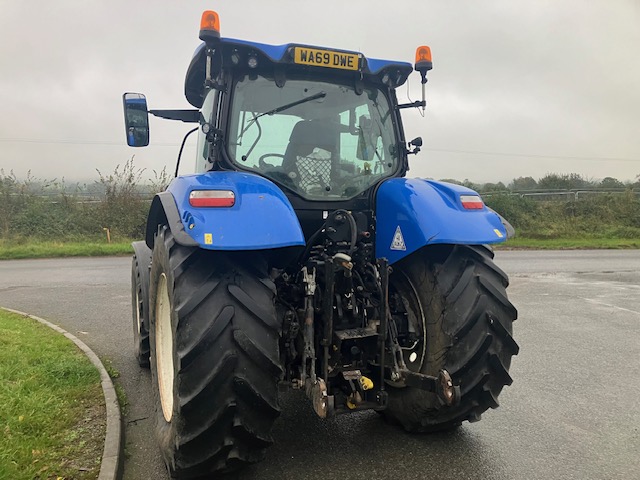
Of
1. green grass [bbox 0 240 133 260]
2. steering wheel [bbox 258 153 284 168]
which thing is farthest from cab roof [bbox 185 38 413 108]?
green grass [bbox 0 240 133 260]

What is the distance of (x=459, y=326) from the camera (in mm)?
2812

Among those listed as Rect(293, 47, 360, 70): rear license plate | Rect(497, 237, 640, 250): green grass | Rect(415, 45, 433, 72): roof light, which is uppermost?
Rect(415, 45, 433, 72): roof light

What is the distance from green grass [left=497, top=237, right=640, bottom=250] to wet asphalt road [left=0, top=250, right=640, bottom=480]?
11.4m

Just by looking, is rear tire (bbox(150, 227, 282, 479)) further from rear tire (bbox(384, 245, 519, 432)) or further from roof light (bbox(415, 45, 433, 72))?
roof light (bbox(415, 45, 433, 72))

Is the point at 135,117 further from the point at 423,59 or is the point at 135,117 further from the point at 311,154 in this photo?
the point at 423,59

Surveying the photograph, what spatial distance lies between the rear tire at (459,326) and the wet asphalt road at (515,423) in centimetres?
31

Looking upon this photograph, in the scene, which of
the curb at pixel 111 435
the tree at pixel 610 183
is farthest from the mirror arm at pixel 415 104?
the tree at pixel 610 183

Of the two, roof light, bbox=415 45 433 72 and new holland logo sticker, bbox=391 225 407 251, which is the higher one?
roof light, bbox=415 45 433 72

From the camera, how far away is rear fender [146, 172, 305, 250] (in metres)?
2.34

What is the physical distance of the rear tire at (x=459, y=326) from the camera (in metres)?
2.83

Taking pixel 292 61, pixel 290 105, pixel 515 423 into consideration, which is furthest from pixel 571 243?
pixel 292 61

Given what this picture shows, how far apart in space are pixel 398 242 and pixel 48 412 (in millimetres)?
2681

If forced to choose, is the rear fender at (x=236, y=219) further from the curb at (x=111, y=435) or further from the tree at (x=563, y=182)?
the tree at (x=563, y=182)

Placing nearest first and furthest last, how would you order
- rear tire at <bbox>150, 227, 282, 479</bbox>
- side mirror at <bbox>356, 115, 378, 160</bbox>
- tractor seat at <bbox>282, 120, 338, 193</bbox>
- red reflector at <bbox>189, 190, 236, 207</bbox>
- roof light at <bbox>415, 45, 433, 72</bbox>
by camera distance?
rear tire at <bbox>150, 227, 282, 479</bbox>
red reflector at <bbox>189, 190, 236, 207</bbox>
tractor seat at <bbox>282, 120, 338, 193</bbox>
side mirror at <bbox>356, 115, 378, 160</bbox>
roof light at <bbox>415, 45, 433, 72</bbox>
